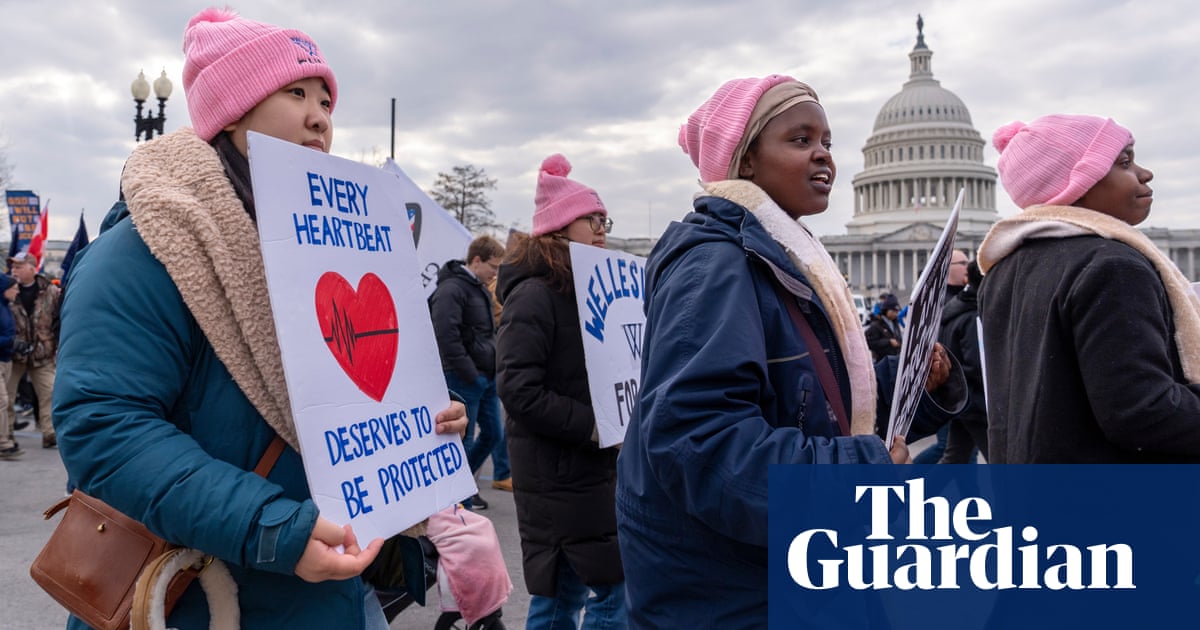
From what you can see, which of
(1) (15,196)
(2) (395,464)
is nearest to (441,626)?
(2) (395,464)

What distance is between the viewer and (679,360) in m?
1.78

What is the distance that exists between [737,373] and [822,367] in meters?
0.25

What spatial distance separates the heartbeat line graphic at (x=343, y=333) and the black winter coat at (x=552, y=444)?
171 centimetres

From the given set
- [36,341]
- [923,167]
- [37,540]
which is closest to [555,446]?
[37,540]

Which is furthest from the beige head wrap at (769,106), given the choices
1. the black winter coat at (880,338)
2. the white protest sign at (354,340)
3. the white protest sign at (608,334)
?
the black winter coat at (880,338)

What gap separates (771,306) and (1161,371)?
1.10 meters

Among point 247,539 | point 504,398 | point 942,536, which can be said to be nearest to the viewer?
point 247,539

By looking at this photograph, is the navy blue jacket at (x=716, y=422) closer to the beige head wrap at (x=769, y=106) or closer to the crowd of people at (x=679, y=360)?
the crowd of people at (x=679, y=360)

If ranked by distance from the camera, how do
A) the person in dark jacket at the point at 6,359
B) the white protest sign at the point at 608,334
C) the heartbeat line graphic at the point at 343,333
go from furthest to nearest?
1. the person in dark jacket at the point at 6,359
2. the white protest sign at the point at 608,334
3. the heartbeat line graphic at the point at 343,333

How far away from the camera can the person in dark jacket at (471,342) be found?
22.9 ft

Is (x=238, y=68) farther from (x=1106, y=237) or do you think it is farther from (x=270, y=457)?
(x=1106, y=237)

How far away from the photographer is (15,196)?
19.1 m

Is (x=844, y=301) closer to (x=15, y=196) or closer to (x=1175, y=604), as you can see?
(x=1175, y=604)

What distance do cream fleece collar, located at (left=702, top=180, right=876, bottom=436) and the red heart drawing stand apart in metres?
0.72
